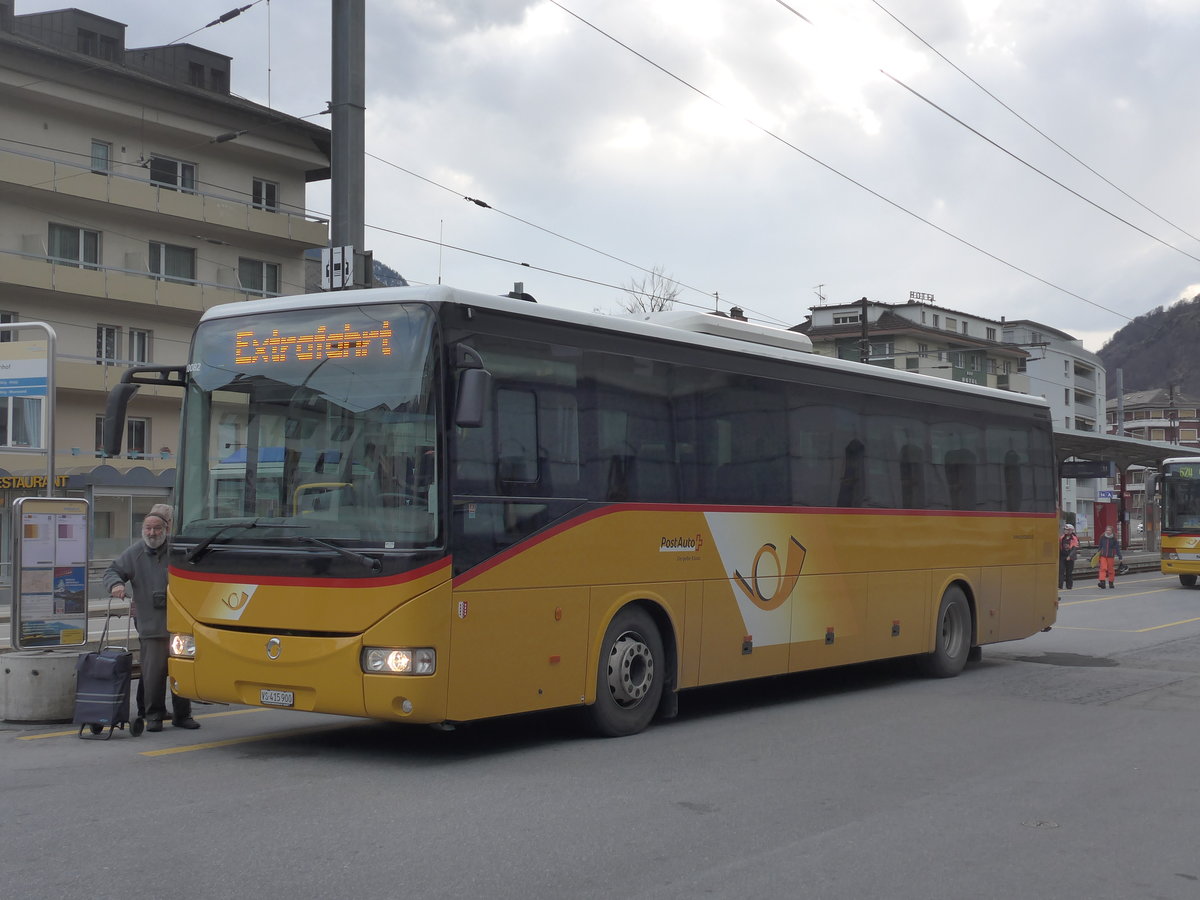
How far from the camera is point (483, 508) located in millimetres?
8977

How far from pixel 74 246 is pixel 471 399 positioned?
37.3 metres

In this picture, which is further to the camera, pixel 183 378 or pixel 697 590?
pixel 697 590

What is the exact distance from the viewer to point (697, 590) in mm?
11023

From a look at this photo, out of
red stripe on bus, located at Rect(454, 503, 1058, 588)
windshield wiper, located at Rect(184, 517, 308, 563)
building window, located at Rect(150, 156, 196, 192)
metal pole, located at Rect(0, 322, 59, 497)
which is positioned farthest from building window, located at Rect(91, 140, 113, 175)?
windshield wiper, located at Rect(184, 517, 308, 563)

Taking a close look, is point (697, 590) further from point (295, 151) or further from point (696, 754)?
point (295, 151)

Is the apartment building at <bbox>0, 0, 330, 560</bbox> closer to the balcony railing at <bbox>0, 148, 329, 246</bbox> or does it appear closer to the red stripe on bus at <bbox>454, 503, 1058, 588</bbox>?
the balcony railing at <bbox>0, 148, 329, 246</bbox>

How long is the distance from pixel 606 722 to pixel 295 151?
1595 inches

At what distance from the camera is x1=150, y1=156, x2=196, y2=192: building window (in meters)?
43.3

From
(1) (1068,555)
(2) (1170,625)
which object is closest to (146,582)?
(2) (1170,625)

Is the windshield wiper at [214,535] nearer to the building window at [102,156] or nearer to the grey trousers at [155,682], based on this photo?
the grey trousers at [155,682]

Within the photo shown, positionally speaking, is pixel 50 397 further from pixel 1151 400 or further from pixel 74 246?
pixel 1151 400

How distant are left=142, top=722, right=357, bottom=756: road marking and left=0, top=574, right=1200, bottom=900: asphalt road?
49mm

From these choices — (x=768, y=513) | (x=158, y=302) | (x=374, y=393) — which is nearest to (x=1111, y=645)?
(x=768, y=513)

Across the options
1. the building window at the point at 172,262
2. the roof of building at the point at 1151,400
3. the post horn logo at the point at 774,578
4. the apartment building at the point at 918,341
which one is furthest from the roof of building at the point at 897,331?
the roof of building at the point at 1151,400
